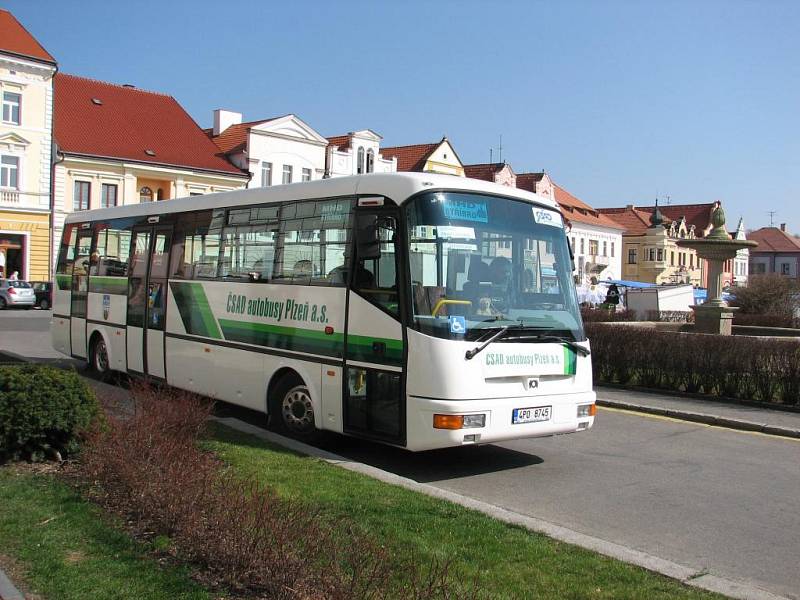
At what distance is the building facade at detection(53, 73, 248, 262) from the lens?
165ft

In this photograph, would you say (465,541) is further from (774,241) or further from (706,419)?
(774,241)

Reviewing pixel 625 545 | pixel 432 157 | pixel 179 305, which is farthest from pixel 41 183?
pixel 625 545

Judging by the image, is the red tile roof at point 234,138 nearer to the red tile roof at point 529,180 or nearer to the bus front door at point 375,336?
the red tile roof at point 529,180

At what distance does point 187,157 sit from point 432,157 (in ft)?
72.3

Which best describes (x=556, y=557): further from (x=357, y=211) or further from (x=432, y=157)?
(x=432, y=157)

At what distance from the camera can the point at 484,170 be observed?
7675 cm

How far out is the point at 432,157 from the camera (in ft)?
228

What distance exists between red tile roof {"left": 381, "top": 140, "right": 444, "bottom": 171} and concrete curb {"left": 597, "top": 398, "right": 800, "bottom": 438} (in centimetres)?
5587

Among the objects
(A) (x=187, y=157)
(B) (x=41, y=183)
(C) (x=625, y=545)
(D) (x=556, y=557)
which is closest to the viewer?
(D) (x=556, y=557)

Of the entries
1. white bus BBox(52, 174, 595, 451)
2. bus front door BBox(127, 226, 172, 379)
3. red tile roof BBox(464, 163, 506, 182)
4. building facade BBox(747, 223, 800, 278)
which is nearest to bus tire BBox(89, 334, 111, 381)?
bus front door BBox(127, 226, 172, 379)

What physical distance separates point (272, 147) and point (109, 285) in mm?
46323

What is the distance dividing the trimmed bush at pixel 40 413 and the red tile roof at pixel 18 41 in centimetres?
4679

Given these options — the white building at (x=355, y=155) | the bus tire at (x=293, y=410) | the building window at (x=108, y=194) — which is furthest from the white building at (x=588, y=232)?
the bus tire at (x=293, y=410)

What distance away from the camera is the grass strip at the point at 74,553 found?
475 cm
